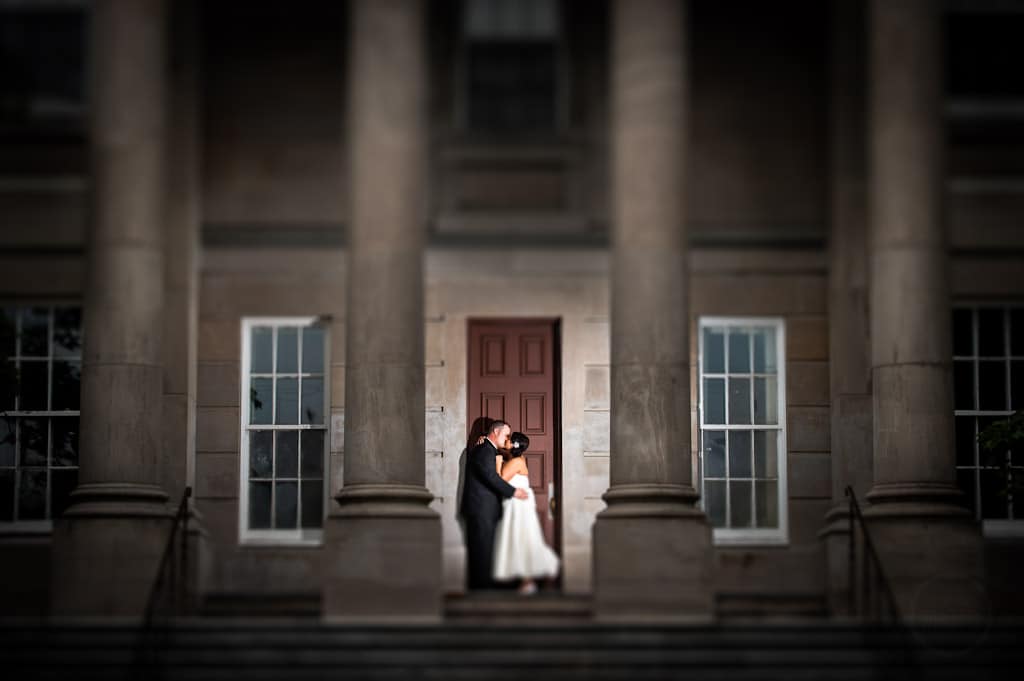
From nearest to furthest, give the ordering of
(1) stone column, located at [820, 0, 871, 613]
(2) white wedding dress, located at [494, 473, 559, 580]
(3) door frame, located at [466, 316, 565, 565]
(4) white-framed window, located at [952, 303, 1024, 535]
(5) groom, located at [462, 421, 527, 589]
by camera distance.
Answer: (2) white wedding dress, located at [494, 473, 559, 580] → (5) groom, located at [462, 421, 527, 589] → (1) stone column, located at [820, 0, 871, 613] → (3) door frame, located at [466, 316, 565, 565] → (4) white-framed window, located at [952, 303, 1024, 535]

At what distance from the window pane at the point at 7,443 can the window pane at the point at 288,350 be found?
3.35 m

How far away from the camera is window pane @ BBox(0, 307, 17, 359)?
941 inches

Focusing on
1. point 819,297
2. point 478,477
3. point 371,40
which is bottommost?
point 478,477

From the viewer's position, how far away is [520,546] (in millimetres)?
22391

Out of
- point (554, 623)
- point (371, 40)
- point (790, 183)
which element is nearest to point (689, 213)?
point (790, 183)

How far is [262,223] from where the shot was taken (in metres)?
25.1

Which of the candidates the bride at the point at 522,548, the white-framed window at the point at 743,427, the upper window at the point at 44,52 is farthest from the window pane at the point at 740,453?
the upper window at the point at 44,52

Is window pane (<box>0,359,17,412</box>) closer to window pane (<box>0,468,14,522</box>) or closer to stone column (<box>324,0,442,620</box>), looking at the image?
window pane (<box>0,468,14,522</box>)

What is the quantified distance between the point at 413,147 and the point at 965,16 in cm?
803

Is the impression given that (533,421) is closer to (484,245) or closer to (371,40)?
(484,245)

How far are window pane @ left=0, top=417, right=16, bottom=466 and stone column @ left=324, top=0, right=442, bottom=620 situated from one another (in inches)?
206

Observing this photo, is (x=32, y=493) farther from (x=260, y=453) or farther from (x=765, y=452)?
(x=765, y=452)

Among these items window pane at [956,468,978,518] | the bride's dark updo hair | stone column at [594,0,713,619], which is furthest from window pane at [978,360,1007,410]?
the bride's dark updo hair

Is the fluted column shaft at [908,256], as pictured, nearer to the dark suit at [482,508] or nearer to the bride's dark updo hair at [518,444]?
the bride's dark updo hair at [518,444]
